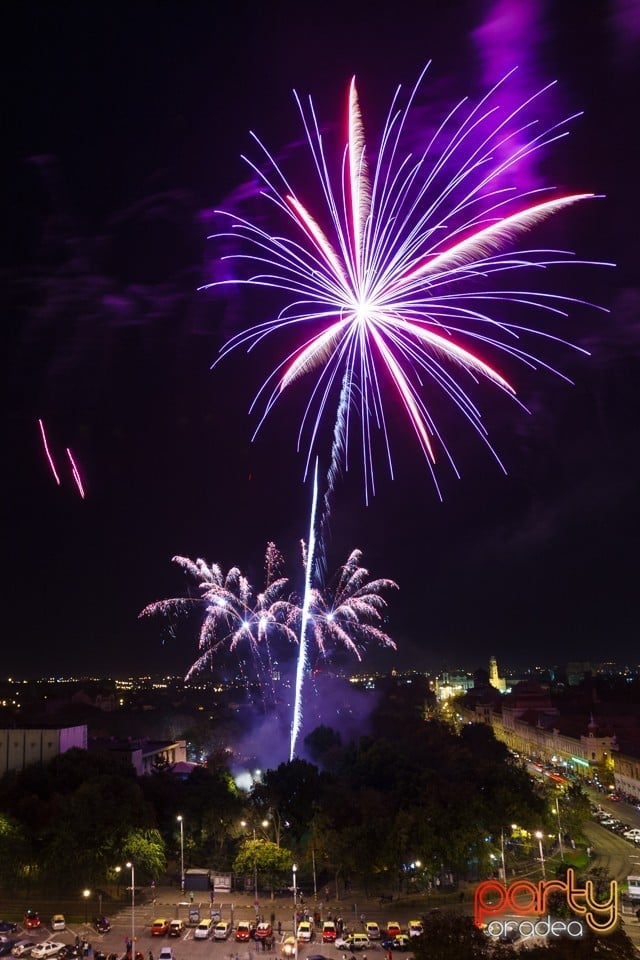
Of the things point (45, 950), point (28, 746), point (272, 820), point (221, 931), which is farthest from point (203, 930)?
point (28, 746)

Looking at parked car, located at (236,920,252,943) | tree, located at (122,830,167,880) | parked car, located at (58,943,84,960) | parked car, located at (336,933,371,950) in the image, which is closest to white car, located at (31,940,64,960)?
parked car, located at (58,943,84,960)

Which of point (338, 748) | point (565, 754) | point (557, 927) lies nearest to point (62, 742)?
point (338, 748)

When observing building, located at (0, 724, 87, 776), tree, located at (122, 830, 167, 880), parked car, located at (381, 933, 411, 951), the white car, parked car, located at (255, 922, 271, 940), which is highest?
building, located at (0, 724, 87, 776)

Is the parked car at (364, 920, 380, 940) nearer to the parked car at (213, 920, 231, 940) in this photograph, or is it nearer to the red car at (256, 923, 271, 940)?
the red car at (256, 923, 271, 940)

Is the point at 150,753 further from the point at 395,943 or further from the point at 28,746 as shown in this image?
the point at 395,943

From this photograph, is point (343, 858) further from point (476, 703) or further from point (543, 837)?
point (476, 703)

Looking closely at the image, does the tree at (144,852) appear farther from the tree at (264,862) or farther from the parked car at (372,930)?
the parked car at (372,930)
